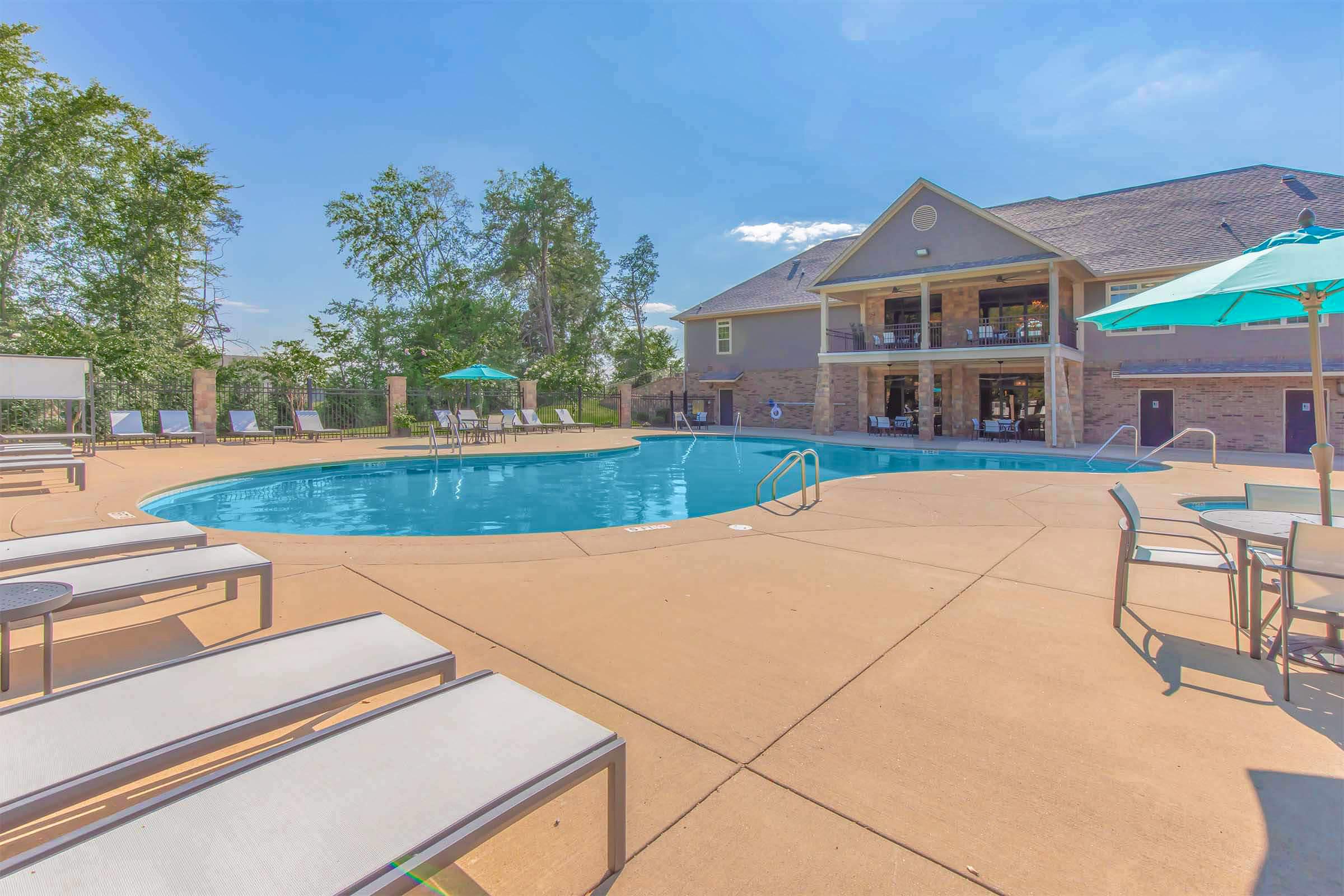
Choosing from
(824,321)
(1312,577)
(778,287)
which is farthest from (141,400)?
(1312,577)

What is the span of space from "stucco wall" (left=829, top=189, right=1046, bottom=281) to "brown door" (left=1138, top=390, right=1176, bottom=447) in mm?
5620

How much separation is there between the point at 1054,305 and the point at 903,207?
6061mm

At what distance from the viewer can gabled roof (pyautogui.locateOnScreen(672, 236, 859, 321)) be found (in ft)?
86.0

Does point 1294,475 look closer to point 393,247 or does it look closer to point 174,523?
point 174,523

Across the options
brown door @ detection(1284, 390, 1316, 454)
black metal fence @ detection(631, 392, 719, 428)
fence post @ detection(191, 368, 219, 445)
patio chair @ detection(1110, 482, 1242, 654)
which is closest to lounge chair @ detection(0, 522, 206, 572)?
patio chair @ detection(1110, 482, 1242, 654)

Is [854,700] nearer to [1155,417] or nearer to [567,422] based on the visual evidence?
[1155,417]

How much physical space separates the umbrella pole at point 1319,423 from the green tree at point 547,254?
31.7m

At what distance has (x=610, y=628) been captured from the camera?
356 cm

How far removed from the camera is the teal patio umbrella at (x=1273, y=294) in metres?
3.19

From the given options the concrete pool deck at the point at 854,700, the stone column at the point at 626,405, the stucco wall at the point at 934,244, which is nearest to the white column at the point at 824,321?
the stucco wall at the point at 934,244

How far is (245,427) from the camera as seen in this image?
16.8m

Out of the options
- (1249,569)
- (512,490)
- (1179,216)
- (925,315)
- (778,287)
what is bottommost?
(512,490)

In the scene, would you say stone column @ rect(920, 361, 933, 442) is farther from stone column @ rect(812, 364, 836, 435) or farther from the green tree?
the green tree

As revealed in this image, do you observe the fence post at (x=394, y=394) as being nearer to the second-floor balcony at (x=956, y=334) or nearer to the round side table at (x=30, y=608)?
the second-floor balcony at (x=956, y=334)
